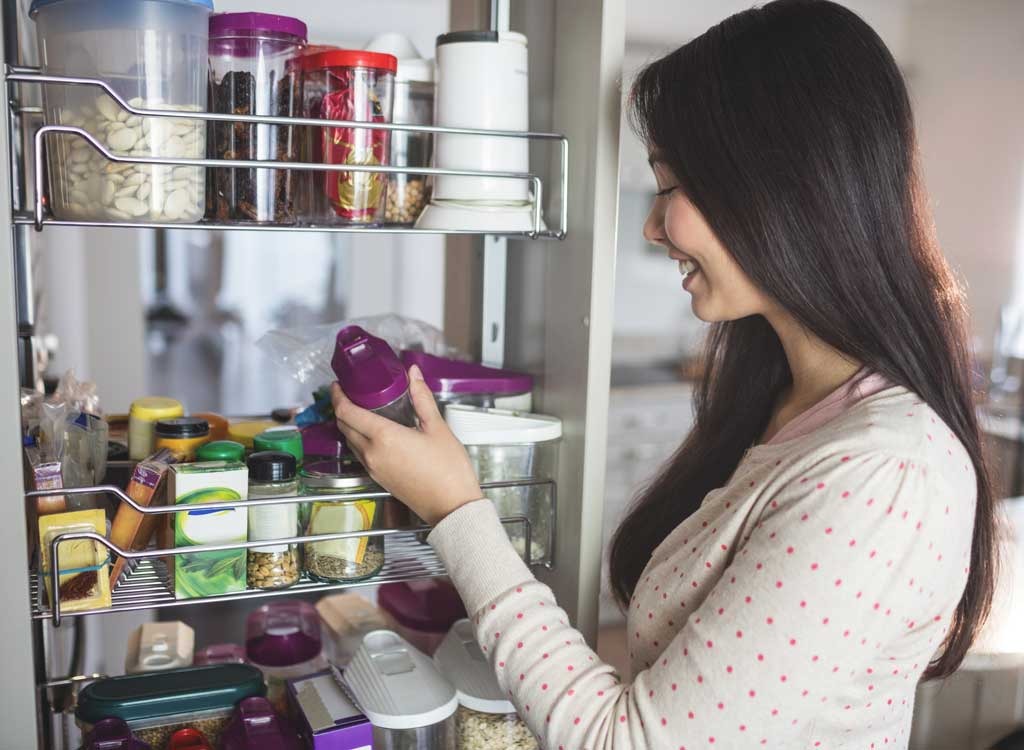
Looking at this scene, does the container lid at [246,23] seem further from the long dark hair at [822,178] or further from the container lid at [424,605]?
the container lid at [424,605]

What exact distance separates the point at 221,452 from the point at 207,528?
80 millimetres

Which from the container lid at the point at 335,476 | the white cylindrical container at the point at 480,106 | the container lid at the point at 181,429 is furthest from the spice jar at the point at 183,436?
the white cylindrical container at the point at 480,106

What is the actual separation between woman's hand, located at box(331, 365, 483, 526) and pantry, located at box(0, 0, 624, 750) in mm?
33

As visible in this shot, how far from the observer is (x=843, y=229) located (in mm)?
769

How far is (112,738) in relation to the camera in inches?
32.3

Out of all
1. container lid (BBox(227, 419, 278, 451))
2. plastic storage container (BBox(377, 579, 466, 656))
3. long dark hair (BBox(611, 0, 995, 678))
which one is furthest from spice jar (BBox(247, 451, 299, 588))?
long dark hair (BBox(611, 0, 995, 678))

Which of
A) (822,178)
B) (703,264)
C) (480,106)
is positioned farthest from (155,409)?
(822,178)

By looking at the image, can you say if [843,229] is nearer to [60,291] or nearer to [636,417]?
[636,417]

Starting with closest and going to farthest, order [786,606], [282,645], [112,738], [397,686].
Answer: [786,606], [112,738], [397,686], [282,645]

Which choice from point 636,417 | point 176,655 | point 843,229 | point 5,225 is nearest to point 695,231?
point 843,229

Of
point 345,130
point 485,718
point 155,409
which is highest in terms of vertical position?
point 345,130

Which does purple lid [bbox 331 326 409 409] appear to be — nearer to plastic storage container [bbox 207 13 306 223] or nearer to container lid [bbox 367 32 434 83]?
plastic storage container [bbox 207 13 306 223]

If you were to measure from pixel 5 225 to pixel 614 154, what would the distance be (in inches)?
20.7

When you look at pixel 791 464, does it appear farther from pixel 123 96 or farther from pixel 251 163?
pixel 123 96
